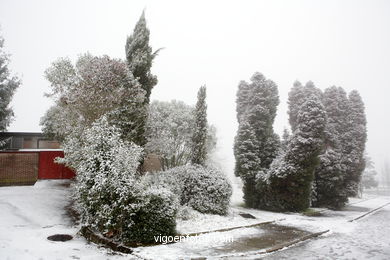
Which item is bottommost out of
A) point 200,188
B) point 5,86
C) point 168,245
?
point 168,245

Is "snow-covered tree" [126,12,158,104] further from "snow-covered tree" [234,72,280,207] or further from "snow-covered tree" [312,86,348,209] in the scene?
"snow-covered tree" [312,86,348,209]

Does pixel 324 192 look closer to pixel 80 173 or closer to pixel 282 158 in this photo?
pixel 282 158

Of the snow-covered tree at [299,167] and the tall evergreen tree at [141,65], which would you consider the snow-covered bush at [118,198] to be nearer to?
the tall evergreen tree at [141,65]

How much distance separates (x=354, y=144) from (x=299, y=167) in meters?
10.6

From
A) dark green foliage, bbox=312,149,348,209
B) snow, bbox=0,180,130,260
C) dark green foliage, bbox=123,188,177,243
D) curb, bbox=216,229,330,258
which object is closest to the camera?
snow, bbox=0,180,130,260

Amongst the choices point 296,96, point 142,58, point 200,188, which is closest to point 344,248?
point 200,188

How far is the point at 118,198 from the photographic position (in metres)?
9.16

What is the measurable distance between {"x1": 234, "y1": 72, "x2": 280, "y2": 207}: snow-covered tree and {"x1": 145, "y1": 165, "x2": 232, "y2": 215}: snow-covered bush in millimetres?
5606

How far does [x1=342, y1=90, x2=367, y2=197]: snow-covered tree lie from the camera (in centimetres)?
Result: 2508

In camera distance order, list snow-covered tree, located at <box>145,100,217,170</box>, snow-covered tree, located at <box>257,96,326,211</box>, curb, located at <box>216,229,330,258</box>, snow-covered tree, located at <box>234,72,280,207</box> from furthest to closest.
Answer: snow-covered tree, located at <box>145,100,217,170</box>, snow-covered tree, located at <box>234,72,280,207</box>, snow-covered tree, located at <box>257,96,326,211</box>, curb, located at <box>216,229,330,258</box>

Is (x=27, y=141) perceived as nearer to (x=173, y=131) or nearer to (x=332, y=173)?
(x=173, y=131)

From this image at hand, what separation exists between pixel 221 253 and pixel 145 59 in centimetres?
1191

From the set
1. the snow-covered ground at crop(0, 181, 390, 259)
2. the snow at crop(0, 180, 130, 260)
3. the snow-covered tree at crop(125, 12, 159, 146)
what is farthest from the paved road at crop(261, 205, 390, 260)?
the snow-covered tree at crop(125, 12, 159, 146)

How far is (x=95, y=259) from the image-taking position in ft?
Result: 24.3
